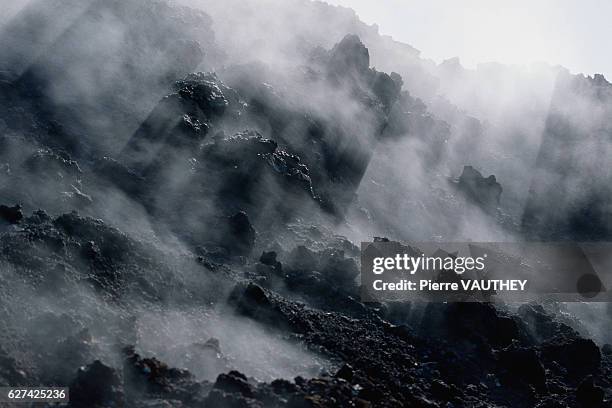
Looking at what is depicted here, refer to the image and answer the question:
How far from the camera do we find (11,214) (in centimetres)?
2462

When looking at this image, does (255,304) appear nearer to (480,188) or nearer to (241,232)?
(241,232)

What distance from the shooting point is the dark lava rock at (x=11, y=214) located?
24469 mm

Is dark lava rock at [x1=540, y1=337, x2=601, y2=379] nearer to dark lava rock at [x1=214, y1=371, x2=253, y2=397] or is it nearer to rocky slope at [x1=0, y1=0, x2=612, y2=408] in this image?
rocky slope at [x1=0, y1=0, x2=612, y2=408]

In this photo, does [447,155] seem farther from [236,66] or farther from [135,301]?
[135,301]

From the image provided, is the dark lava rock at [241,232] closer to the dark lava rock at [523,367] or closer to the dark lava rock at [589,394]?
the dark lava rock at [523,367]

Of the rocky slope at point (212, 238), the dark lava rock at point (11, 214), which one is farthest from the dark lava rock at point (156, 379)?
the dark lava rock at point (11, 214)

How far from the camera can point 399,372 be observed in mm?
25531

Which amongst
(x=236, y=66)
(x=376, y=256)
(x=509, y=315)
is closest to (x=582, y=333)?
(x=509, y=315)

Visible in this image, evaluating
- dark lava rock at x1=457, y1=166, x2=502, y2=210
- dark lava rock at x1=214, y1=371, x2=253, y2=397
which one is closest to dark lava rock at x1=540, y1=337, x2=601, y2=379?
dark lava rock at x1=214, y1=371, x2=253, y2=397

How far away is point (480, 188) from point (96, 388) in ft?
139

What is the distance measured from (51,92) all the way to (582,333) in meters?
38.5

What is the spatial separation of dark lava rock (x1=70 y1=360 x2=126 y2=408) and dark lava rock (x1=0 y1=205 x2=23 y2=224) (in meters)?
9.61

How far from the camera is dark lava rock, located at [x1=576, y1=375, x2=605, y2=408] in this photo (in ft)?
90.9

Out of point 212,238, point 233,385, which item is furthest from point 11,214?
point 233,385
